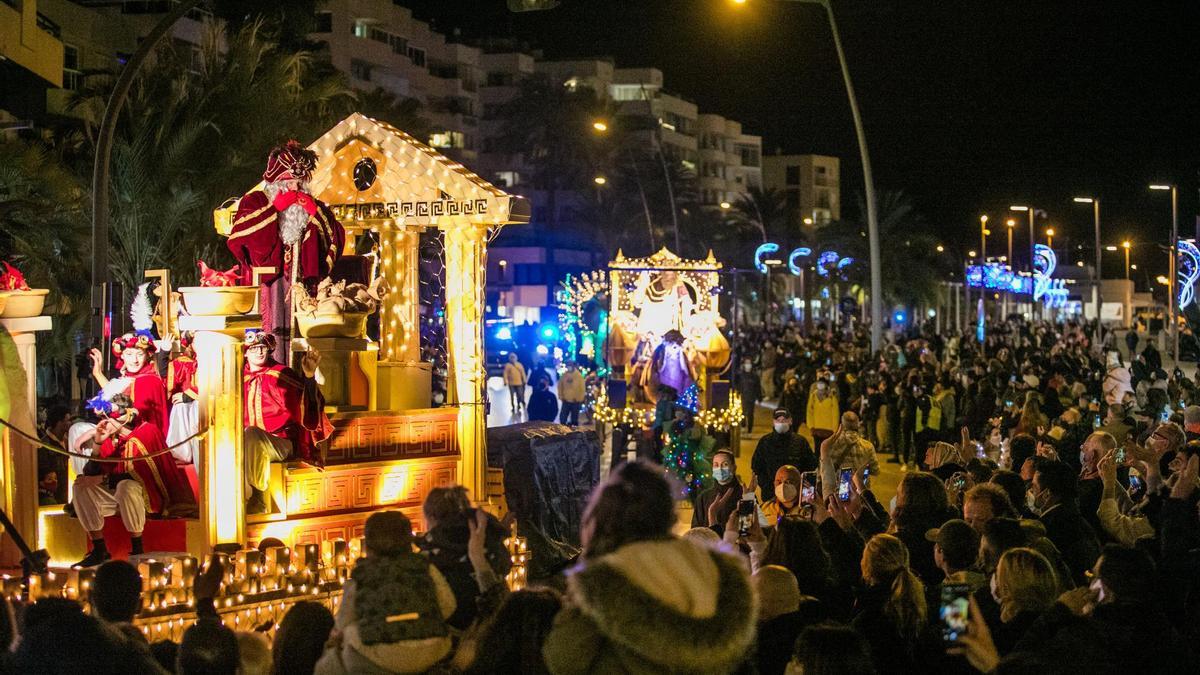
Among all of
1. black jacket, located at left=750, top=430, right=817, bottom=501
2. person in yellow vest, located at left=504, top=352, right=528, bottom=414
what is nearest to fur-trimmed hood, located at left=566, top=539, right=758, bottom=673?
black jacket, located at left=750, top=430, right=817, bottom=501

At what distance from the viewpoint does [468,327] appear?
12453mm

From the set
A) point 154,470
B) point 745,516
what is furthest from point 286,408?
point 745,516

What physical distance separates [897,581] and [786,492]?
3.70 meters

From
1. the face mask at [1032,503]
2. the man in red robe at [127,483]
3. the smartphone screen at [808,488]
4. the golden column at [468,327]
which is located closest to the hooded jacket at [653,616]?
the face mask at [1032,503]

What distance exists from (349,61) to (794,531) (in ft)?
220

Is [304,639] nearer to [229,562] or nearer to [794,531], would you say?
[794,531]

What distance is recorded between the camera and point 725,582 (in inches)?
183

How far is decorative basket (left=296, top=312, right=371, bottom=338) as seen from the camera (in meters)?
12.1

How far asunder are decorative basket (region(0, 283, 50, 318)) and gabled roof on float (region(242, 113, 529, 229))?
305 cm

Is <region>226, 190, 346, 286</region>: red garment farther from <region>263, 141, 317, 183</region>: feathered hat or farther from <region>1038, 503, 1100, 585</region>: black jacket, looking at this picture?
<region>1038, 503, 1100, 585</region>: black jacket

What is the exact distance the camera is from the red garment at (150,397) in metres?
10.5

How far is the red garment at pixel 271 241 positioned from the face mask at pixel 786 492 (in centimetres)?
425

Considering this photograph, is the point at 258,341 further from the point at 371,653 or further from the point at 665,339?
the point at 665,339

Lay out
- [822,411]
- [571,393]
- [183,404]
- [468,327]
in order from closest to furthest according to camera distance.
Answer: [183,404]
[468,327]
[822,411]
[571,393]
